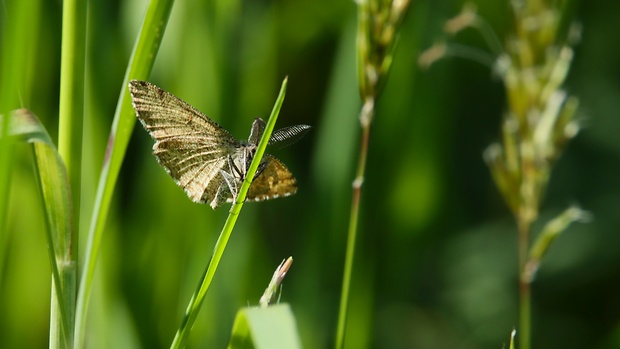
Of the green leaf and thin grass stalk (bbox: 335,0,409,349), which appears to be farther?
thin grass stalk (bbox: 335,0,409,349)

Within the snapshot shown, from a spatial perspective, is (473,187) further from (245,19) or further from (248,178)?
(248,178)

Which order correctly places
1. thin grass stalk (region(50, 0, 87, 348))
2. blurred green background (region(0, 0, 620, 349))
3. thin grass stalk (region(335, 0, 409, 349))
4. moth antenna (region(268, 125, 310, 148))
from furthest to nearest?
blurred green background (region(0, 0, 620, 349)), thin grass stalk (region(335, 0, 409, 349)), moth antenna (region(268, 125, 310, 148)), thin grass stalk (region(50, 0, 87, 348))

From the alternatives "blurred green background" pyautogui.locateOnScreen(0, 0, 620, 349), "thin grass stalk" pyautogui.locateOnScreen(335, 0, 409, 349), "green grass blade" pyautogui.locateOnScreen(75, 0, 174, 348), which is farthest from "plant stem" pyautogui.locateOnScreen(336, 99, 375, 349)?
"blurred green background" pyautogui.locateOnScreen(0, 0, 620, 349)

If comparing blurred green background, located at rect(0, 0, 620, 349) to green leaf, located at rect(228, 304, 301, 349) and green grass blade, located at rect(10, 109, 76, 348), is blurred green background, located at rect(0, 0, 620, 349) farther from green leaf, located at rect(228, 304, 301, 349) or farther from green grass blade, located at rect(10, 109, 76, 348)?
green leaf, located at rect(228, 304, 301, 349)

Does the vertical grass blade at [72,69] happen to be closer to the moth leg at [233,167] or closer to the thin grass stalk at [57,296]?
the thin grass stalk at [57,296]

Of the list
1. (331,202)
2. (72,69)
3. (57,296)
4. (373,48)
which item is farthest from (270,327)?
(331,202)

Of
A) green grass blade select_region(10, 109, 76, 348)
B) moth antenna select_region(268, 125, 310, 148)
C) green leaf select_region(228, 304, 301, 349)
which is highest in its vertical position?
moth antenna select_region(268, 125, 310, 148)

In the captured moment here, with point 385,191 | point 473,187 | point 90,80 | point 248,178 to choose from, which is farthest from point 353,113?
point 248,178
